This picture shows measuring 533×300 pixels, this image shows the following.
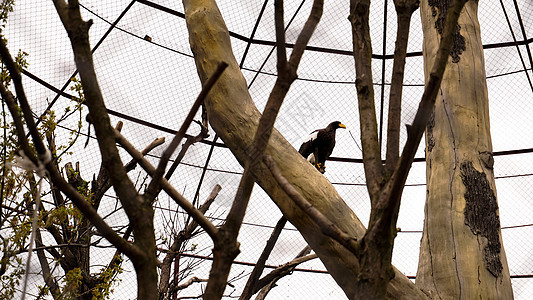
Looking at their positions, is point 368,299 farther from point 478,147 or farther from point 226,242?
point 478,147

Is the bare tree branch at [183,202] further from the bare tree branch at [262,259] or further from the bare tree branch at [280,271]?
the bare tree branch at [280,271]

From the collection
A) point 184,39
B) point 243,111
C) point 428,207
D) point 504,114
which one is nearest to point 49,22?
point 184,39

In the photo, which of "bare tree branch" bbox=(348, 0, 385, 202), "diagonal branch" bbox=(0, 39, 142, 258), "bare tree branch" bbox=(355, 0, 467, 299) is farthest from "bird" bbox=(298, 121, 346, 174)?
"diagonal branch" bbox=(0, 39, 142, 258)

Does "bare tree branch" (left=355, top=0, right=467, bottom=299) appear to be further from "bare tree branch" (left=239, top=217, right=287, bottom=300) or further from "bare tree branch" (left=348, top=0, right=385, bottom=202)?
"bare tree branch" (left=239, top=217, right=287, bottom=300)

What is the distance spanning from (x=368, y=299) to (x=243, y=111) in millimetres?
1615

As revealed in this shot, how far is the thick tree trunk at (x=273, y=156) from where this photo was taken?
7.95ft

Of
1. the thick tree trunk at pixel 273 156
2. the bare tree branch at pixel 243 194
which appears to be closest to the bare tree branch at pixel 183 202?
the bare tree branch at pixel 243 194

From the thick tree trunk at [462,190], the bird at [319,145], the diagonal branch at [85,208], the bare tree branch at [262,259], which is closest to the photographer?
the diagonal branch at [85,208]

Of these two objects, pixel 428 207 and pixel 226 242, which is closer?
pixel 226 242

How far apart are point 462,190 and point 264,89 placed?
4934 mm

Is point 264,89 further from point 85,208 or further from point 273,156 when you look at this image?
point 85,208

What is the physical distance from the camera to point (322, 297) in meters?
8.84

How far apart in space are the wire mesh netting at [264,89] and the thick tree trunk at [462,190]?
142 inches

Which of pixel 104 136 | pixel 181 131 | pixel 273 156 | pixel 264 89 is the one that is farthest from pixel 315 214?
pixel 264 89
